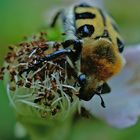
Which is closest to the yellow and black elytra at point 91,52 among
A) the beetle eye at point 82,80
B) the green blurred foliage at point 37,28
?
the beetle eye at point 82,80

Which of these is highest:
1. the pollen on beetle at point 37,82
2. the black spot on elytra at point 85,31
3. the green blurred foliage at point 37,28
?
the black spot on elytra at point 85,31

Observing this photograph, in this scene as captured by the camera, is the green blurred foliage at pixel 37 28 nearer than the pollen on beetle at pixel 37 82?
No

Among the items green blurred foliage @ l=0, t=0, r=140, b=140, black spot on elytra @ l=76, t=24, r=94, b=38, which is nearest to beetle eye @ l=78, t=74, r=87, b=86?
black spot on elytra @ l=76, t=24, r=94, b=38

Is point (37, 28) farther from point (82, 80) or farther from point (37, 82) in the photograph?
Result: point (82, 80)

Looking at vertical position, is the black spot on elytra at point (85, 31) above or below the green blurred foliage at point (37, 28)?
above

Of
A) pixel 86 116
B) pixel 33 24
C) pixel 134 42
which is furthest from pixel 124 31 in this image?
pixel 86 116

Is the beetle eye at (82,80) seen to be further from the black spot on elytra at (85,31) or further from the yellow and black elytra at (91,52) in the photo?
the black spot on elytra at (85,31)
